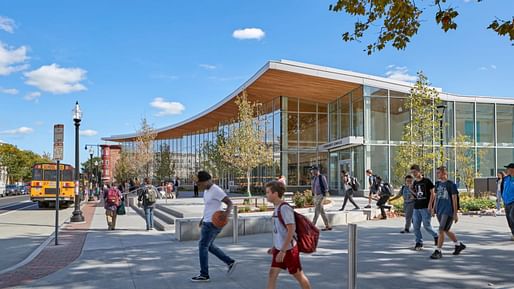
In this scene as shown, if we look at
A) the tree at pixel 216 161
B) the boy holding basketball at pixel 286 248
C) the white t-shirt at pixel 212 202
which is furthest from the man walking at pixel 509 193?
the tree at pixel 216 161

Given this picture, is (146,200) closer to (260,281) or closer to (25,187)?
(260,281)

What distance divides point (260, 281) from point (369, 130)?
1050 inches

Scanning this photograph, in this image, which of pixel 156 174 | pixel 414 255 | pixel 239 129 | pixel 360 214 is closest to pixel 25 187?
pixel 156 174

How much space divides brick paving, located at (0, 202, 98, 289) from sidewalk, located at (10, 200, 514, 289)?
0.29 m

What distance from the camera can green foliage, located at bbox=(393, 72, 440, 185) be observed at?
22.5 m

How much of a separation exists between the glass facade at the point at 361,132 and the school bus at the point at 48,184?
1111 cm

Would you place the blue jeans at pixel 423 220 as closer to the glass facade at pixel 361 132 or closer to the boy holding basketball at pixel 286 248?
the boy holding basketball at pixel 286 248

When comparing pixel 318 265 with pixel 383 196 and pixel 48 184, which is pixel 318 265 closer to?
pixel 383 196

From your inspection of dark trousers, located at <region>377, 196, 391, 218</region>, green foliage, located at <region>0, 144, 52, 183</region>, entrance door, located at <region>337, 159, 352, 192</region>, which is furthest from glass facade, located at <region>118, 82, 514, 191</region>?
green foliage, located at <region>0, 144, 52, 183</region>

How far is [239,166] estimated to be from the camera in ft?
88.9

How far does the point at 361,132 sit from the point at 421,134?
9.95 meters

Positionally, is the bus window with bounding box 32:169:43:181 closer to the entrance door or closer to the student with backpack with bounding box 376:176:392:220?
the entrance door

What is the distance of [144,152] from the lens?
2015 inches

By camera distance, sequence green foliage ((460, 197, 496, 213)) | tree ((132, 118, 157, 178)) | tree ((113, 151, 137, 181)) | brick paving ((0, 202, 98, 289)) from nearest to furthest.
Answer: brick paving ((0, 202, 98, 289)) → green foliage ((460, 197, 496, 213)) → tree ((132, 118, 157, 178)) → tree ((113, 151, 137, 181))
